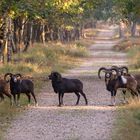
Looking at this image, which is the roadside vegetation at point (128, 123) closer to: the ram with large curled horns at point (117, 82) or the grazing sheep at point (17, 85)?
the ram with large curled horns at point (117, 82)

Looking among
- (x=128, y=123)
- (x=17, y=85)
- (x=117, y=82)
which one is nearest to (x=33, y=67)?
(x=17, y=85)

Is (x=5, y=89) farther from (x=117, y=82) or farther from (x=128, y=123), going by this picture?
(x=128, y=123)

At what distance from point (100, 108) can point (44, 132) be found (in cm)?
415

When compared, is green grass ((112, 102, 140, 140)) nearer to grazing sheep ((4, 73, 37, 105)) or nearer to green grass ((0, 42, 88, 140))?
green grass ((0, 42, 88, 140))

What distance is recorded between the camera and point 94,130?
558 inches

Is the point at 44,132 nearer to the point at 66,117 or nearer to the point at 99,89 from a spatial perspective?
the point at 66,117

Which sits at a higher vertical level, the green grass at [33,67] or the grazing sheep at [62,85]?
the grazing sheep at [62,85]

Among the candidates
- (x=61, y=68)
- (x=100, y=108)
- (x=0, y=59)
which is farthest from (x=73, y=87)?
(x=61, y=68)

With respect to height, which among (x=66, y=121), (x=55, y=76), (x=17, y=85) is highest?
(x=55, y=76)

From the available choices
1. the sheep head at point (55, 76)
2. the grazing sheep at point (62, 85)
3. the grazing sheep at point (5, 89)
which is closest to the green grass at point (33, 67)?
the grazing sheep at point (5, 89)

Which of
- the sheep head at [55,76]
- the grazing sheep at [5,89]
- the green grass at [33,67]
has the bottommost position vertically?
the green grass at [33,67]

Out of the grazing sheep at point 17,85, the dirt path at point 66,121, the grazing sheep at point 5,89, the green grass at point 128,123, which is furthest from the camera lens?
the grazing sheep at point 17,85

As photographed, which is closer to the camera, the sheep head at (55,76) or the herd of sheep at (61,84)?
the herd of sheep at (61,84)

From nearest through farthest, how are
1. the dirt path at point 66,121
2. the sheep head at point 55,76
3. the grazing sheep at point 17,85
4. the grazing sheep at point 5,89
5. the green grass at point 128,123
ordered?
the green grass at point 128,123 < the dirt path at point 66,121 < the grazing sheep at point 5,89 < the grazing sheep at point 17,85 < the sheep head at point 55,76
